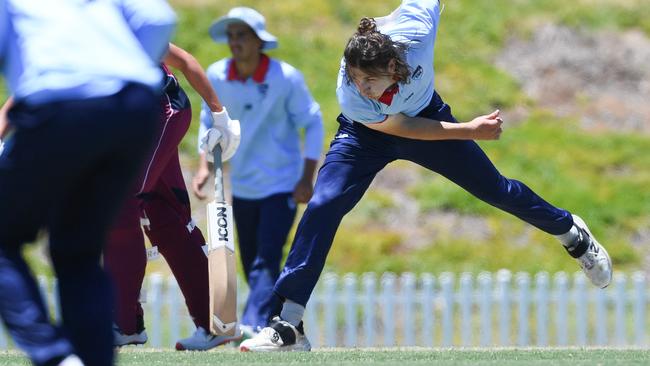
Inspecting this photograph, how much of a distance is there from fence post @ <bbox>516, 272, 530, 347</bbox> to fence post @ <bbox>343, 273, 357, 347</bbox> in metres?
1.48

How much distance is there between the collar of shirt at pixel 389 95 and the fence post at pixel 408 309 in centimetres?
588

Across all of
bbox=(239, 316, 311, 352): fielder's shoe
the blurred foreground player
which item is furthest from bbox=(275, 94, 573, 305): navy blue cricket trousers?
the blurred foreground player

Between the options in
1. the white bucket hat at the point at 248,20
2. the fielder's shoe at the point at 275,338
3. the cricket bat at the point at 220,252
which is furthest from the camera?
the white bucket hat at the point at 248,20

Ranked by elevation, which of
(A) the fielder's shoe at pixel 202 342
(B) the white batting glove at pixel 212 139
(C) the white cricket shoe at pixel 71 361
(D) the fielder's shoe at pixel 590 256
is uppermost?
(B) the white batting glove at pixel 212 139

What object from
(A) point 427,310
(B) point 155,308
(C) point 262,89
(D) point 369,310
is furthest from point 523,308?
(C) point 262,89

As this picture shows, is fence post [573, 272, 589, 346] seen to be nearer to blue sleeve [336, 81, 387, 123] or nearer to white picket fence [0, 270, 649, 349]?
white picket fence [0, 270, 649, 349]

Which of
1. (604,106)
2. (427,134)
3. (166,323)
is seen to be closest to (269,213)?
(427,134)

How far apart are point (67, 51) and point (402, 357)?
2.56 m

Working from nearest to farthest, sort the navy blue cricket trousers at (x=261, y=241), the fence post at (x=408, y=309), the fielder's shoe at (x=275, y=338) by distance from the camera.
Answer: the fielder's shoe at (x=275, y=338) → the navy blue cricket trousers at (x=261, y=241) → the fence post at (x=408, y=309)

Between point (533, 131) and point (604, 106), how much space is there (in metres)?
1.37

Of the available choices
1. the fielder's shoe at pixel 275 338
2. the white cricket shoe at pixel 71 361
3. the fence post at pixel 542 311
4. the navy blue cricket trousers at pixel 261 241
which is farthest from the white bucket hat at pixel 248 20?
the white cricket shoe at pixel 71 361

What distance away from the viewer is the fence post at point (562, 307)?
37.3 ft

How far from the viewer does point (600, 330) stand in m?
11.5

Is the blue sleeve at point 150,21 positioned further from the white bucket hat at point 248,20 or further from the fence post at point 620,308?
the fence post at point 620,308
